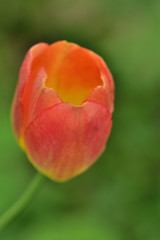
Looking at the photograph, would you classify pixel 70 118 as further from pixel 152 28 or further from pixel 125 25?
pixel 125 25

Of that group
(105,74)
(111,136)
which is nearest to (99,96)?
(105,74)

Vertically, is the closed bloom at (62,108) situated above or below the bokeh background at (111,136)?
above

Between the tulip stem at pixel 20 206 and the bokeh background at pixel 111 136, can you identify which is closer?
the tulip stem at pixel 20 206

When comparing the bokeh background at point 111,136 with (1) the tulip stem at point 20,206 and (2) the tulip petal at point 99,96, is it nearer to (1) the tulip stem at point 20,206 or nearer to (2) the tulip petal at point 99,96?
(1) the tulip stem at point 20,206

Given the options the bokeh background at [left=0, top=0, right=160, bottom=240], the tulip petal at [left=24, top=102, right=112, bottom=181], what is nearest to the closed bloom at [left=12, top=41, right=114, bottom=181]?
the tulip petal at [left=24, top=102, right=112, bottom=181]

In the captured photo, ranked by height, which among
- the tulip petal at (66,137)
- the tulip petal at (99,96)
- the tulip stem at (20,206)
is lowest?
the tulip stem at (20,206)

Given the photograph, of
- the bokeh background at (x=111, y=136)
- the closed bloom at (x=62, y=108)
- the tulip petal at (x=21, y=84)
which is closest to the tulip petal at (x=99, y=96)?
the closed bloom at (x=62, y=108)

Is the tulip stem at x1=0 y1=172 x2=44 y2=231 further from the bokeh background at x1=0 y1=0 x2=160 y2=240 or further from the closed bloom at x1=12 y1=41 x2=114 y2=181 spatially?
the bokeh background at x1=0 y1=0 x2=160 y2=240

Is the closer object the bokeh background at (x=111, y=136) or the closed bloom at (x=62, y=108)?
the closed bloom at (x=62, y=108)
